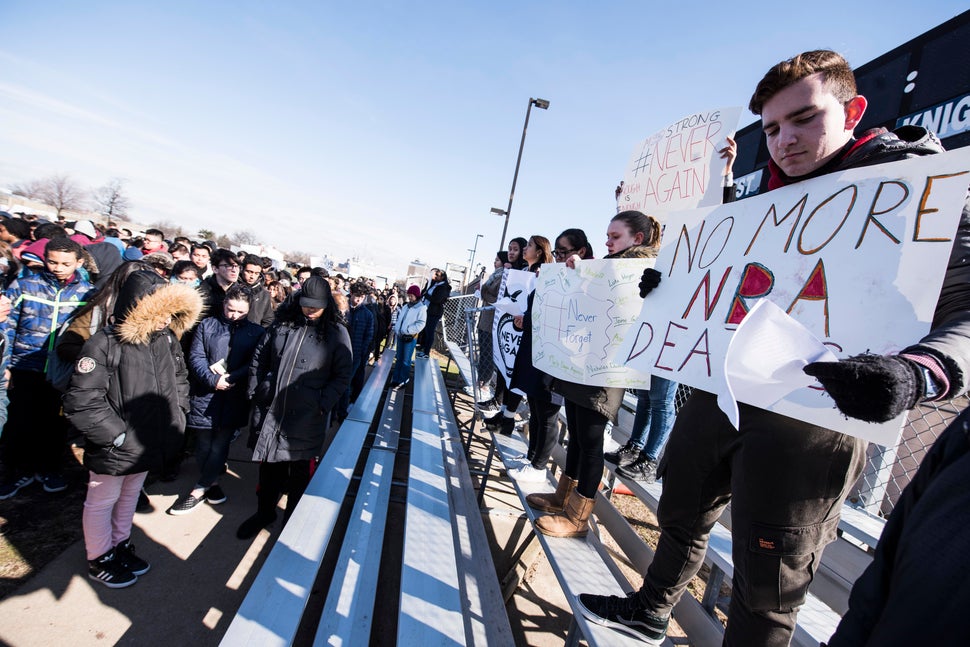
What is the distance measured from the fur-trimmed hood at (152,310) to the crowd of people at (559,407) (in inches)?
0.6

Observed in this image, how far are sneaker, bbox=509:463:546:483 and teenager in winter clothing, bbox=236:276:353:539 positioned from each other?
5.25ft

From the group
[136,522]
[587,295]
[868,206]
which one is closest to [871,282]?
[868,206]

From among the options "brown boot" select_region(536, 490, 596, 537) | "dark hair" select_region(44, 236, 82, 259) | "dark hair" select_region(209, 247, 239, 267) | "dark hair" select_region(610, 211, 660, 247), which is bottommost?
"brown boot" select_region(536, 490, 596, 537)

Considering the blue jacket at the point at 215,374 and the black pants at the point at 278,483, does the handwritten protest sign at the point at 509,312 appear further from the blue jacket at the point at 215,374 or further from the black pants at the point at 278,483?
the blue jacket at the point at 215,374

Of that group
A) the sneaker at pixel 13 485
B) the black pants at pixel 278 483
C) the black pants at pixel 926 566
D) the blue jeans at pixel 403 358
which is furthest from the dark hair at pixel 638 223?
the blue jeans at pixel 403 358

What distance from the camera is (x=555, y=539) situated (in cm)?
250

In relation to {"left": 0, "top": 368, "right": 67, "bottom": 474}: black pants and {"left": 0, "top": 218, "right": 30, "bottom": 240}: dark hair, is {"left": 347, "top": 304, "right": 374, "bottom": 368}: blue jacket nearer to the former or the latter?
{"left": 0, "top": 368, "right": 67, "bottom": 474}: black pants

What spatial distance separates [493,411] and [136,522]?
3449mm

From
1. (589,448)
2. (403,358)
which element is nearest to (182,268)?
(403,358)

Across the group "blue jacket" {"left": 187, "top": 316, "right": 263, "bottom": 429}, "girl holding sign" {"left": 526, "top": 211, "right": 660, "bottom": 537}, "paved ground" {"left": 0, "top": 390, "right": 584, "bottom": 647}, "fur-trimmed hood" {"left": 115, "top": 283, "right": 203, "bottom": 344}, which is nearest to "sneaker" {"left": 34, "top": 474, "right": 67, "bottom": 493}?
"paved ground" {"left": 0, "top": 390, "right": 584, "bottom": 647}

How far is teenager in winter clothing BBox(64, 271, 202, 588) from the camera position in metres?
2.66

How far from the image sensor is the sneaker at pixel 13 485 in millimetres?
3471

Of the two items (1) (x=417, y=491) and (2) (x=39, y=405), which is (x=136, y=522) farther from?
(1) (x=417, y=491)

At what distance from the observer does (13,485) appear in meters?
3.54
